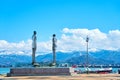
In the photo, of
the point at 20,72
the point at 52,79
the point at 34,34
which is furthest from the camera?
the point at 34,34

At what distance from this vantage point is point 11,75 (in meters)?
75.1

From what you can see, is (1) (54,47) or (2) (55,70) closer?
(2) (55,70)

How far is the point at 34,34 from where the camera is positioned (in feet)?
263

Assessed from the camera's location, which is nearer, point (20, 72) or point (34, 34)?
point (20, 72)

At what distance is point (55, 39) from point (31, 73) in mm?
11859

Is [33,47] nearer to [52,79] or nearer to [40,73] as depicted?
[40,73]

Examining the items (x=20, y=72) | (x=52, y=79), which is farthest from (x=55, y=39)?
(x=52, y=79)

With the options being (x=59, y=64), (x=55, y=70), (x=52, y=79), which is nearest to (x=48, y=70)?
(x=55, y=70)

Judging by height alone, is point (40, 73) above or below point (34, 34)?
below

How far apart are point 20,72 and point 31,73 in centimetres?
213

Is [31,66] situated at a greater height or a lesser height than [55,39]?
lesser

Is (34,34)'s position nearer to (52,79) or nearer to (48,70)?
(48,70)

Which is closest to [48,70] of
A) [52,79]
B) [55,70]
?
[55,70]

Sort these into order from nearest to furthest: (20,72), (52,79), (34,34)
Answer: (52,79) → (20,72) → (34,34)
